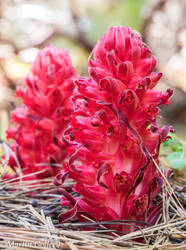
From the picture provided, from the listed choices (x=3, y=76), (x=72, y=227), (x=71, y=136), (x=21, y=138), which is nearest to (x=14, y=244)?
(x=72, y=227)

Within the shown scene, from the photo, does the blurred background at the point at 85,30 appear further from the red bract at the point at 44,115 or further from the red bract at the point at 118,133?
the red bract at the point at 118,133

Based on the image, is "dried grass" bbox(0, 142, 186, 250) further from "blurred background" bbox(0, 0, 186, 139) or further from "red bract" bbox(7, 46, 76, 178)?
"blurred background" bbox(0, 0, 186, 139)

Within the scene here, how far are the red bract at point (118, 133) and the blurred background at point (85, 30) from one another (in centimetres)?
297

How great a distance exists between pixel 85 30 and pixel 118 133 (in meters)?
3.45

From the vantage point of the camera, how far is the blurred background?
13.1 feet

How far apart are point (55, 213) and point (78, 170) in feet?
0.73

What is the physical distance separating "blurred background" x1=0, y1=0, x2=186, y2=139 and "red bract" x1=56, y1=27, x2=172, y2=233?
297cm

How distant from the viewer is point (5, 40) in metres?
4.00

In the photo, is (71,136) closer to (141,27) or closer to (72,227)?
(72,227)

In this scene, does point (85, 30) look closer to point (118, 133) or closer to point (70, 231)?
point (118, 133)

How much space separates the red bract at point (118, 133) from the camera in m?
0.94

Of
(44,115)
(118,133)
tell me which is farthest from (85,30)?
(118,133)

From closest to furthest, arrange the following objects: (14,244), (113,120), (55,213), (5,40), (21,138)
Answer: (14,244), (113,120), (55,213), (21,138), (5,40)

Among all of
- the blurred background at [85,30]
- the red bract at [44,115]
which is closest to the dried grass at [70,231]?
the red bract at [44,115]
